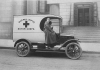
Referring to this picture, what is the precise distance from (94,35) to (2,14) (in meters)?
8.12

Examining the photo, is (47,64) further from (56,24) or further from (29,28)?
(56,24)

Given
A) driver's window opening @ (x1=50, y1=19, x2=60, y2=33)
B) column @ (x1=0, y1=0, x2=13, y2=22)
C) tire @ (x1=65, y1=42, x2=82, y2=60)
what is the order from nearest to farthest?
tire @ (x1=65, y1=42, x2=82, y2=60) → driver's window opening @ (x1=50, y1=19, x2=60, y2=33) → column @ (x1=0, y1=0, x2=13, y2=22)

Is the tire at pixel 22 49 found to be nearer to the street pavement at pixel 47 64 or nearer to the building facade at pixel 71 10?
the street pavement at pixel 47 64

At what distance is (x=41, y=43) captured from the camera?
25.7 ft

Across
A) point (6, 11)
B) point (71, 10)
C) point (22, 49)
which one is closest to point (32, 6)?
point (71, 10)

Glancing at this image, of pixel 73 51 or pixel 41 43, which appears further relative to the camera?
pixel 41 43

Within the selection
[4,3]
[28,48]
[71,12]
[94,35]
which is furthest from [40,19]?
[71,12]

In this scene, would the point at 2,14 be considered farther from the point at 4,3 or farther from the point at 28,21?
the point at 28,21

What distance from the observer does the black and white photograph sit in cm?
632

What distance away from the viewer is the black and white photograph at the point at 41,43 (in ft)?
20.7

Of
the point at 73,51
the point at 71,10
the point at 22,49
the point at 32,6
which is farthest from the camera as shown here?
the point at 71,10

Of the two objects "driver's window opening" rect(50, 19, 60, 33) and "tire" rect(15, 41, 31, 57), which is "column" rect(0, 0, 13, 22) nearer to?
"driver's window opening" rect(50, 19, 60, 33)

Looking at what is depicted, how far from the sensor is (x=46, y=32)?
761 cm

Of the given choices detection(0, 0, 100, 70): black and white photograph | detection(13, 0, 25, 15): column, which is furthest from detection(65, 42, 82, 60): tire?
detection(13, 0, 25, 15): column
